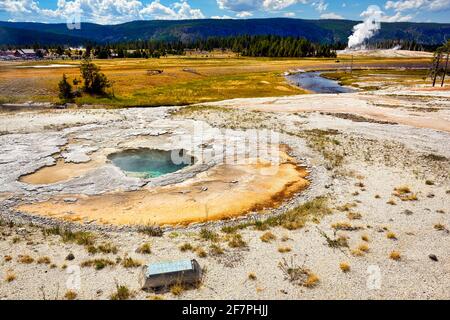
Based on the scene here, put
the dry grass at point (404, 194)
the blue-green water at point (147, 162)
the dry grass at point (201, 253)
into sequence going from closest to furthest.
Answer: the dry grass at point (201, 253) < the dry grass at point (404, 194) < the blue-green water at point (147, 162)


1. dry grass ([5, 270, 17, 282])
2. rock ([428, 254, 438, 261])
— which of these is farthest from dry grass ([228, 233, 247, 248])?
dry grass ([5, 270, 17, 282])

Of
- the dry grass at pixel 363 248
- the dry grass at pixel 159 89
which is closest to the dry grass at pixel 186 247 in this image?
the dry grass at pixel 363 248

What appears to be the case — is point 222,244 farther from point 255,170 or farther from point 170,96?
point 170,96

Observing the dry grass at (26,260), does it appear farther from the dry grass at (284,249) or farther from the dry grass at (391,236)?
the dry grass at (391,236)

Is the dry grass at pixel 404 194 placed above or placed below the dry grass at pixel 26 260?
above

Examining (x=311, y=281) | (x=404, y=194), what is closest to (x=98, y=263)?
(x=311, y=281)

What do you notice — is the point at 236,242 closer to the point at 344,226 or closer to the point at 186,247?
the point at 186,247

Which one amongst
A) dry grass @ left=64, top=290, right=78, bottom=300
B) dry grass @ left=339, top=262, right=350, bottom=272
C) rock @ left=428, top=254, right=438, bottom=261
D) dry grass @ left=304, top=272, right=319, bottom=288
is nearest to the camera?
dry grass @ left=64, top=290, right=78, bottom=300

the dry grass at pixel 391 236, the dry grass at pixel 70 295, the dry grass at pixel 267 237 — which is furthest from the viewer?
the dry grass at pixel 391 236

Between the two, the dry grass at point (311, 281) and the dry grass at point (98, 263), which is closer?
the dry grass at point (311, 281)

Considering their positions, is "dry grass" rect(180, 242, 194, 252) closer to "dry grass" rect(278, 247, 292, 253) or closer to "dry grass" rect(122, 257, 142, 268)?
"dry grass" rect(122, 257, 142, 268)
